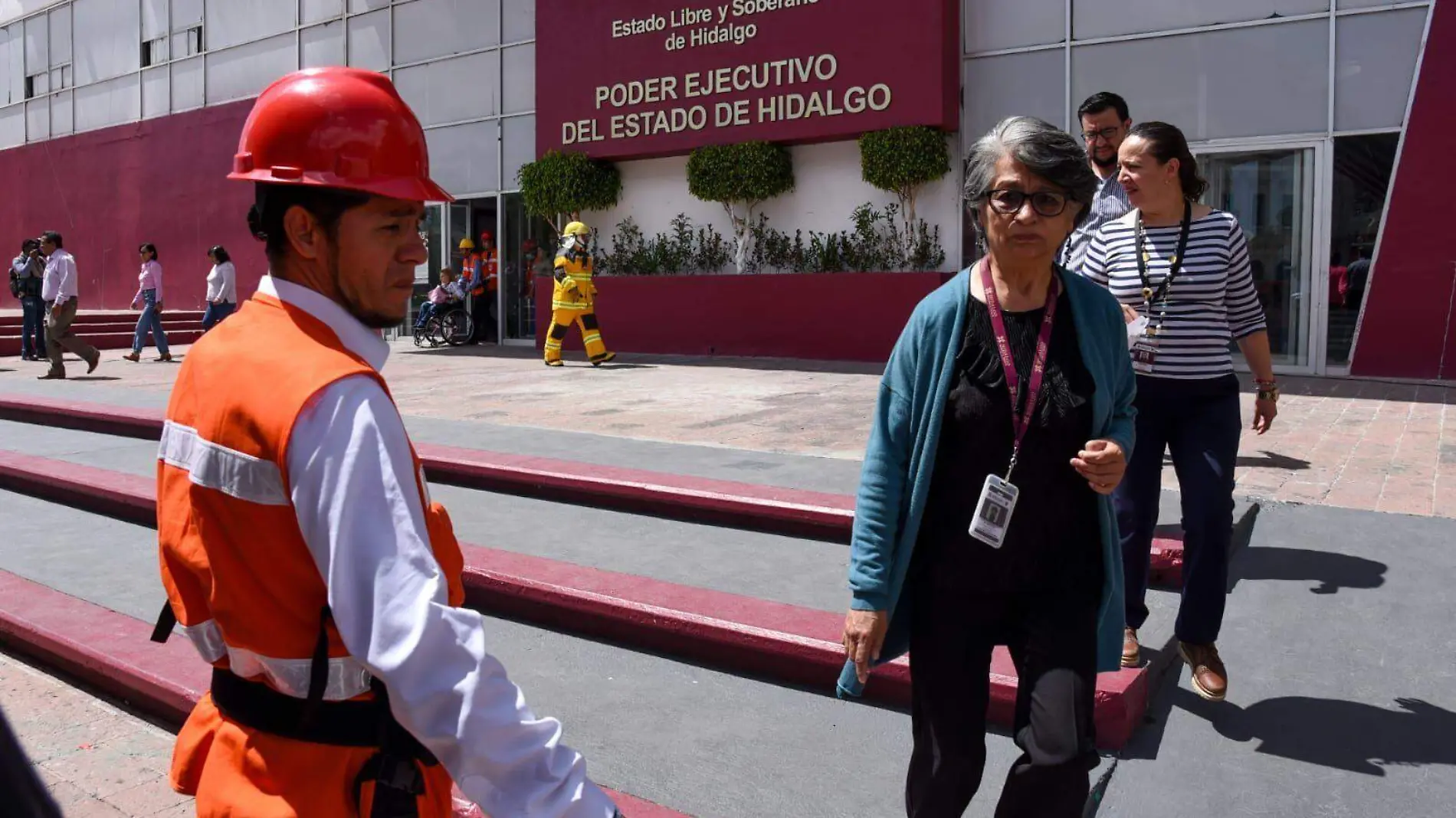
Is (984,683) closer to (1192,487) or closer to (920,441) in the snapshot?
(920,441)

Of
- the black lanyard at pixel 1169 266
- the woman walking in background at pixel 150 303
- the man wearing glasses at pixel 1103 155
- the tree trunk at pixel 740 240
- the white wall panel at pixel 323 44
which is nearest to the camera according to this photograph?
the black lanyard at pixel 1169 266

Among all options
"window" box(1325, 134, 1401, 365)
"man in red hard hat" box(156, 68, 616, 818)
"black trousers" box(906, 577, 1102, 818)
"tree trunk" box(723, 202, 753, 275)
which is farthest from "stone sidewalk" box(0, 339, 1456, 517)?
"man in red hard hat" box(156, 68, 616, 818)

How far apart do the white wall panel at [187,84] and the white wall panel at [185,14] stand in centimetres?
71

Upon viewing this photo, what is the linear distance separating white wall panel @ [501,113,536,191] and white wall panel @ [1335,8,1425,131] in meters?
11.1

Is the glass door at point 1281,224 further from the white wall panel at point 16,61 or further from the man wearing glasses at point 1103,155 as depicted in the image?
the white wall panel at point 16,61

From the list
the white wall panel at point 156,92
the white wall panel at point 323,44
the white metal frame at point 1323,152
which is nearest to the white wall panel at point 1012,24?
the white metal frame at point 1323,152

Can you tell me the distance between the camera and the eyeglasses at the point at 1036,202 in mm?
2426

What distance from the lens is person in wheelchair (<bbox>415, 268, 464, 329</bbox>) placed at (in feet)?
60.5

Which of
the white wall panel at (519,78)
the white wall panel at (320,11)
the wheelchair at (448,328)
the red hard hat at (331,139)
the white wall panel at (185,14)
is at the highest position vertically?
the white wall panel at (185,14)

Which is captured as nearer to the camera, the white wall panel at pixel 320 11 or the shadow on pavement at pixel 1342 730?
the shadow on pavement at pixel 1342 730

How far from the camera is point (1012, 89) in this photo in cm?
1393

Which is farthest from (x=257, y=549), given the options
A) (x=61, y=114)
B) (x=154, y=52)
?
(x=61, y=114)

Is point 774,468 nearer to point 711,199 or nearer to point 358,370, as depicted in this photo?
point 358,370

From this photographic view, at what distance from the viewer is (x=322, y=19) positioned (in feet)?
68.7
